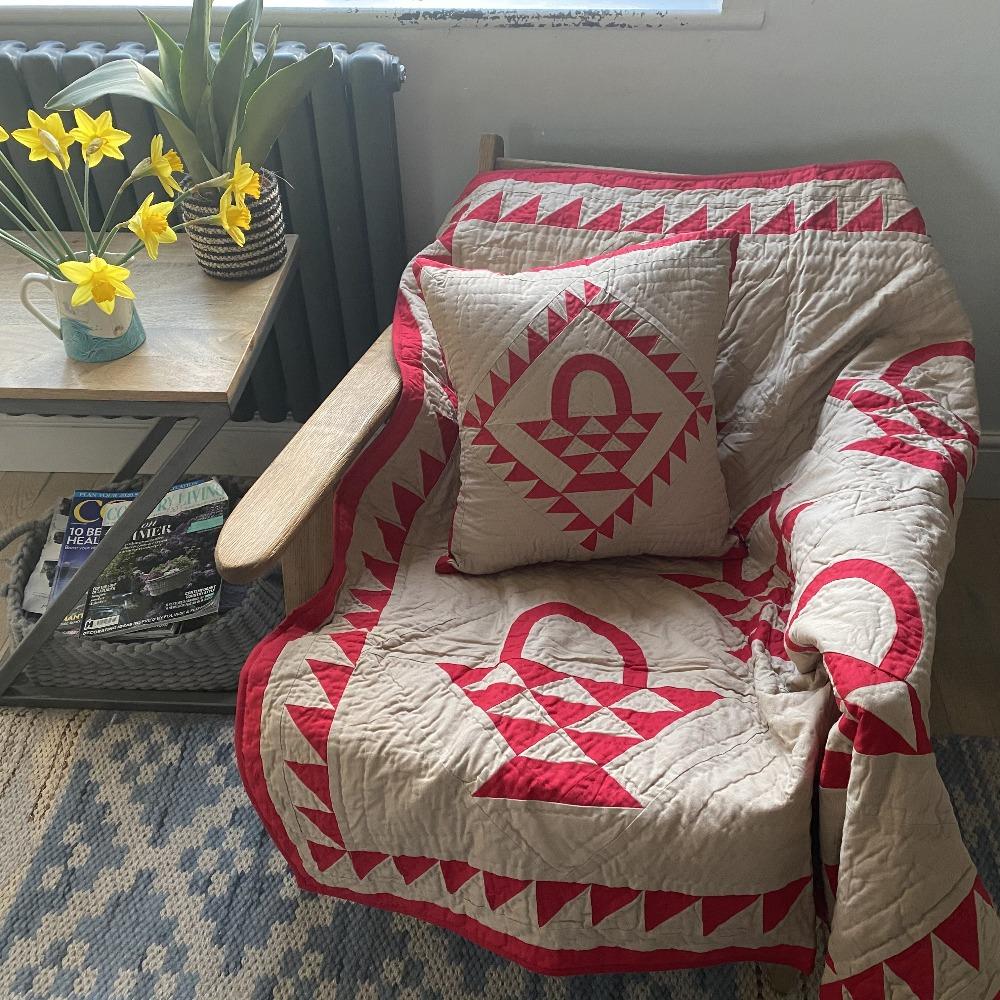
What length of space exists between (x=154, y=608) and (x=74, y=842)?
0.33 m

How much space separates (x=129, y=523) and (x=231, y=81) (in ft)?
1.80

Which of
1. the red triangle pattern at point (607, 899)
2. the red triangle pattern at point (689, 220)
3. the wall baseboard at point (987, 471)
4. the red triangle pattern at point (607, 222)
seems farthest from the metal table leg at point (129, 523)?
the wall baseboard at point (987, 471)

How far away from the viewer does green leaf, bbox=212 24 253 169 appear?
1099mm

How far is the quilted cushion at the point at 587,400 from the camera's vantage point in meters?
1.07

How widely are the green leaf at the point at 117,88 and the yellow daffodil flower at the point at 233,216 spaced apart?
0.16 meters

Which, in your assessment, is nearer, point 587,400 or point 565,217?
point 587,400

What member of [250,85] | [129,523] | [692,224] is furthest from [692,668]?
[250,85]

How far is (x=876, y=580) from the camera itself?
34.4 inches

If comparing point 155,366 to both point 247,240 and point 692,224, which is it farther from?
point 692,224

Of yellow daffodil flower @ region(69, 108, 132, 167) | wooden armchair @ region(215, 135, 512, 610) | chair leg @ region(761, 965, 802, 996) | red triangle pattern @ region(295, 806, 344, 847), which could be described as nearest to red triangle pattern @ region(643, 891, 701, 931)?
chair leg @ region(761, 965, 802, 996)

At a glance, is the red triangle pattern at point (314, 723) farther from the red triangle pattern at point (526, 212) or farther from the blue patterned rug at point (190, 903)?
the red triangle pattern at point (526, 212)

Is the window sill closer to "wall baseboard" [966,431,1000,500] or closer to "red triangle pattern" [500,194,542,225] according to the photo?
"red triangle pattern" [500,194,542,225]

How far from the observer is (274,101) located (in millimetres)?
1133

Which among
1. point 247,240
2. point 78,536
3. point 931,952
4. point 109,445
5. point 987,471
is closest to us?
point 931,952
